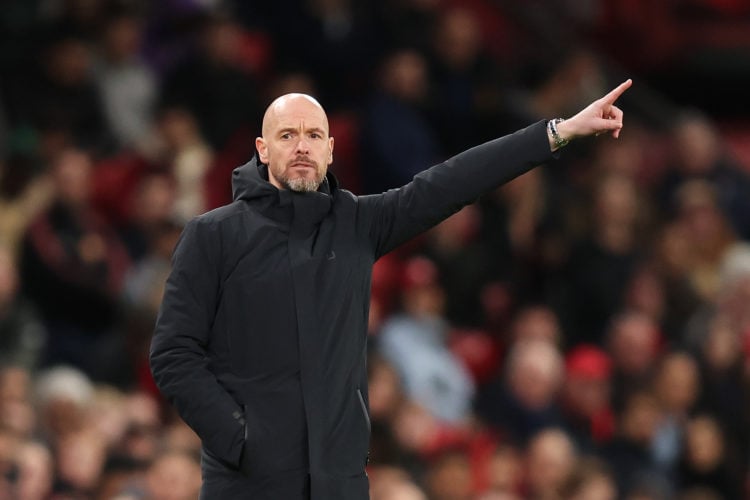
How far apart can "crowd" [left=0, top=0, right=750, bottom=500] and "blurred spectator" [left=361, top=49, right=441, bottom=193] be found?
18mm

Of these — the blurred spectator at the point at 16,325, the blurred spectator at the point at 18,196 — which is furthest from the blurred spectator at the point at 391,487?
the blurred spectator at the point at 18,196

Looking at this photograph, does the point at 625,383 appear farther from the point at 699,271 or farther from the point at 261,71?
the point at 261,71

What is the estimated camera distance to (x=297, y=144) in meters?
4.58

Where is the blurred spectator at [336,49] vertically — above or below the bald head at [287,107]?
above

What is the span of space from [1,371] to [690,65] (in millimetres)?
6837

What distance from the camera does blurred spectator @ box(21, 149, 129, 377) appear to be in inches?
344

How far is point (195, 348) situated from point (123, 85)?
5.86 meters

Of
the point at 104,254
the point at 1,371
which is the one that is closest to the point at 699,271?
the point at 104,254

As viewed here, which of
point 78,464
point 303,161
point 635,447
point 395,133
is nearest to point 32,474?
point 78,464

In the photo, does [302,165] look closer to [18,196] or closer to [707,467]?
[18,196]

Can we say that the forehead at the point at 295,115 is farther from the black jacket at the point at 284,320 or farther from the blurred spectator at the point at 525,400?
the blurred spectator at the point at 525,400

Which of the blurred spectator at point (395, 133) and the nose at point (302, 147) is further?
the blurred spectator at point (395, 133)

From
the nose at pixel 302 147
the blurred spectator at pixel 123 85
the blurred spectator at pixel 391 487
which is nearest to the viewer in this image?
the nose at pixel 302 147

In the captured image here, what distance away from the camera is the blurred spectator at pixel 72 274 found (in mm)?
8742
